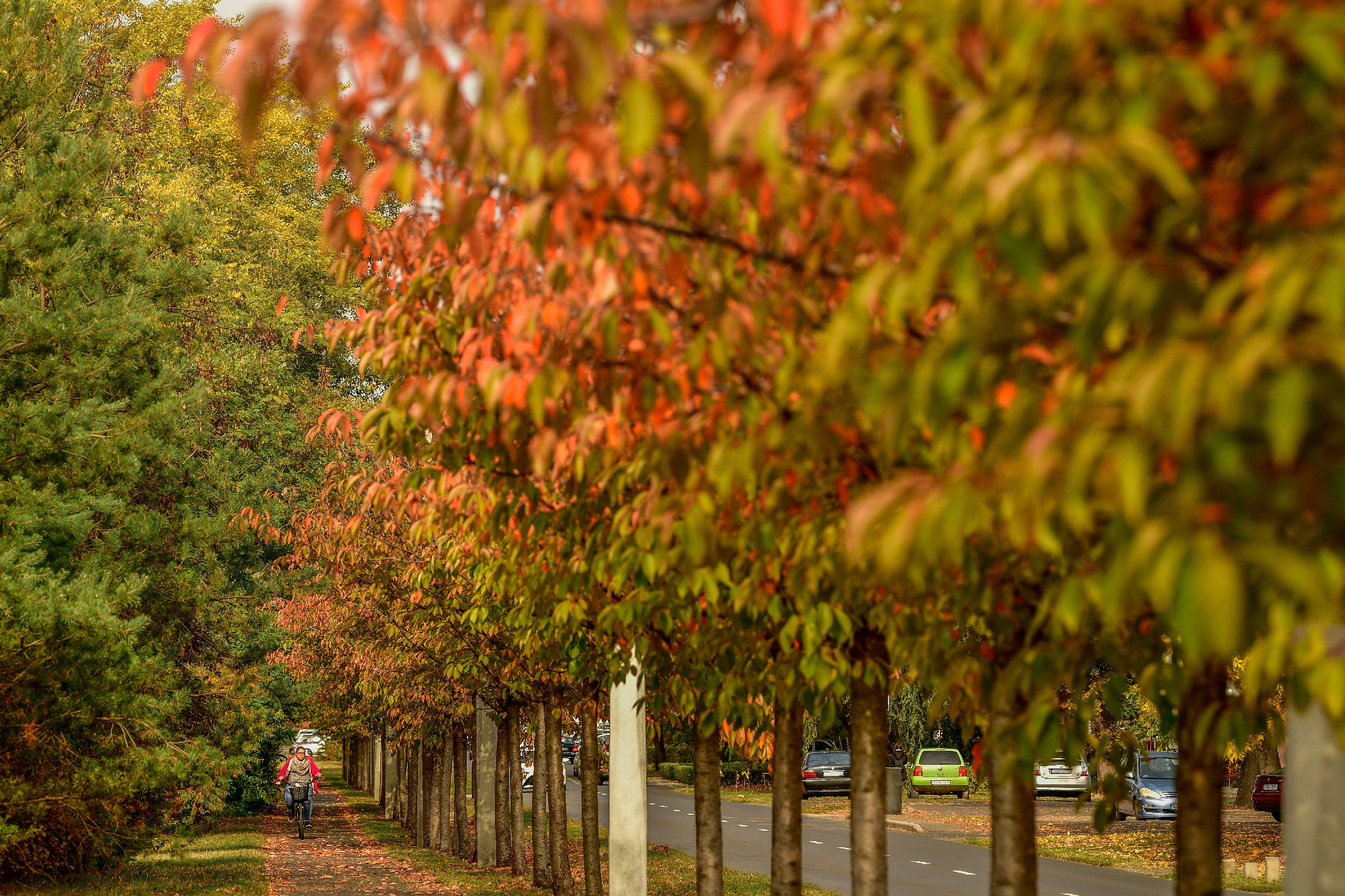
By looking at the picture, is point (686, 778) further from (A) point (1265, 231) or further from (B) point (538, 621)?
(A) point (1265, 231)

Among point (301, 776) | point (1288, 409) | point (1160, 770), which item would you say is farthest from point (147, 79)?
point (1160, 770)

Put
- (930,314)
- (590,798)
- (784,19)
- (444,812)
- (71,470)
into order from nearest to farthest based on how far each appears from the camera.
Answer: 1. (784,19)
2. (930,314)
3. (590,798)
4. (71,470)
5. (444,812)

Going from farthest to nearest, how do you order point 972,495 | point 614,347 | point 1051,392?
point 614,347 → point 1051,392 → point 972,495

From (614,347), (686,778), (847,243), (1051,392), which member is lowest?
(686,778)

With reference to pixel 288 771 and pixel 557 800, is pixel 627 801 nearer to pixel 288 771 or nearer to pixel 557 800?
pixel 557 800

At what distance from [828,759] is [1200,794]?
4068 centimetres

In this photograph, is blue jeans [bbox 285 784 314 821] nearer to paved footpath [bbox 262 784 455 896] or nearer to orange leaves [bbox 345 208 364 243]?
paved footpath [bbox 262 784 455 896]

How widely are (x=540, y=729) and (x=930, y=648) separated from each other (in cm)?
1278

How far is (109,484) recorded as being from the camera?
54.1 feet

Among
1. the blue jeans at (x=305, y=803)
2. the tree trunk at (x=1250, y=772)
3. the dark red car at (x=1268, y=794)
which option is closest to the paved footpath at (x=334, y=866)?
the blue jeans at (x=305, y=803)

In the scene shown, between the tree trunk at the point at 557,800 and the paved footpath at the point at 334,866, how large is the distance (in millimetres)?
3011

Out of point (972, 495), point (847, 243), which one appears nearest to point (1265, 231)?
point (972, 495)

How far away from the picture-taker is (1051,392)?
7.96 ft

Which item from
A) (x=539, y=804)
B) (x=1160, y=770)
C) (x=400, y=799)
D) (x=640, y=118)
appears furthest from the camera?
(x=400, y=799)
